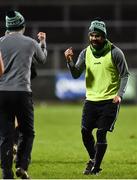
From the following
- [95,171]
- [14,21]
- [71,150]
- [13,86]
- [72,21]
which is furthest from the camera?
[72,21]

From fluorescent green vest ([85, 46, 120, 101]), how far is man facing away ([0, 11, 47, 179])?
1515mm

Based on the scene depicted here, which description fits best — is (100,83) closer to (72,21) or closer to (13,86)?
(13,86)

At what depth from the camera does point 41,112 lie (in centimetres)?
2644

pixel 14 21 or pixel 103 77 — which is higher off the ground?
pixel 14 21

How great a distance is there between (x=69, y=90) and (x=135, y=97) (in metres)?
2.55

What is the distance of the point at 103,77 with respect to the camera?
1103 centimetres

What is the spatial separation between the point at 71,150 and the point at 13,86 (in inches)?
209

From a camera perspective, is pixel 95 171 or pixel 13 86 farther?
pixel 95 171

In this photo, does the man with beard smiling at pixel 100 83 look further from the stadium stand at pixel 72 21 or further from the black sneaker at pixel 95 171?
the stadium stand at pixel 72 21

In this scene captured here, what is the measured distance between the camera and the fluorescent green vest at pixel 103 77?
11.0m

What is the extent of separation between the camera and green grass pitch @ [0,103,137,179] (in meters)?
11.1

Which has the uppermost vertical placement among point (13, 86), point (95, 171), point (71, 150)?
point (13, 86)

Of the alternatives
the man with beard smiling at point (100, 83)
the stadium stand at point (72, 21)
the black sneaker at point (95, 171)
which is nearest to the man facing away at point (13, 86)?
the man with beard smiling at point (100, 83)

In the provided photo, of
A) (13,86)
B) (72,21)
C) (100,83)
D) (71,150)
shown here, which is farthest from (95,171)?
(72,21)
